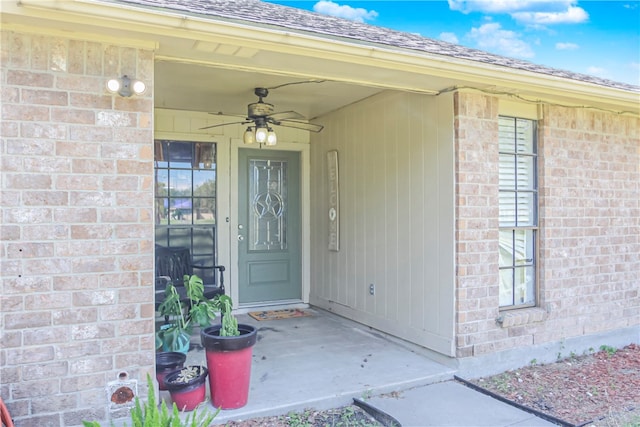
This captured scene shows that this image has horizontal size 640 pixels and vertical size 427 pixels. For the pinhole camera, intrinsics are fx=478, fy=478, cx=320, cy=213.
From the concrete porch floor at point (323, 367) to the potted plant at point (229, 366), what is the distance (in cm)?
8

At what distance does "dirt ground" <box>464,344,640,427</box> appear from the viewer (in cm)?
340

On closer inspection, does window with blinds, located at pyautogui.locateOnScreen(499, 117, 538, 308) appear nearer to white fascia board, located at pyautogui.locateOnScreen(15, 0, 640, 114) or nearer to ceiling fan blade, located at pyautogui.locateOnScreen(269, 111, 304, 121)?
white fascia board, located at pyautogui.locateOnScreen(15, 0, 640, 114)

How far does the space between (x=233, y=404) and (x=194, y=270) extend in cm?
275

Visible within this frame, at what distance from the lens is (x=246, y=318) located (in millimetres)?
5672

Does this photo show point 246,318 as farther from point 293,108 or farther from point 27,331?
point 27,331

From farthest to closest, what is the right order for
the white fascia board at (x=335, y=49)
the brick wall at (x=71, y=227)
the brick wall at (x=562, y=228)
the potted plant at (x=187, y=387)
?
the brick wall at (x=562, y=228) → the potted plant at (x=187, y=387) → the brick wall at (x=71, y=227) → the white fascia board at (x=335, y=49)

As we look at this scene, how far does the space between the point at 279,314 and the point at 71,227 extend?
338 cm

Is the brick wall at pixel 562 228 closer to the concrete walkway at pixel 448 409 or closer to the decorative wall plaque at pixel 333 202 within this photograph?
the concrete walkway at pixel 448 409

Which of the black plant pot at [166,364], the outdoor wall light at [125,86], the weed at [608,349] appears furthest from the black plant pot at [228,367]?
the weed at [608,349]

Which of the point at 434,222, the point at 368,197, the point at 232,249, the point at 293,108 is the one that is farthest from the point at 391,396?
the point at 293,108

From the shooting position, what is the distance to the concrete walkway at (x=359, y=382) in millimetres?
3236

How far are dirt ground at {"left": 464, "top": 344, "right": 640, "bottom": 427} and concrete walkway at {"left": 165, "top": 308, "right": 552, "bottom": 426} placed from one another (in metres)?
0.31

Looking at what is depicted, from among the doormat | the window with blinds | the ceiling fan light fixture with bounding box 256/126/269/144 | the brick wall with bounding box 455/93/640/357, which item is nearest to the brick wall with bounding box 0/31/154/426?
the ceiling fan light fixture with bounding box 256/126/269/144

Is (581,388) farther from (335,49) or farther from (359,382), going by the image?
(335,49)
